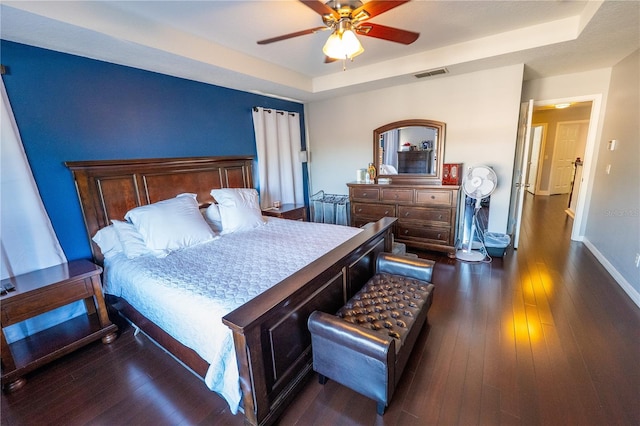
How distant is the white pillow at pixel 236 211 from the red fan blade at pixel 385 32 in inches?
76.5

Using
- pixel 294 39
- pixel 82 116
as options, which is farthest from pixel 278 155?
pixel 82 116

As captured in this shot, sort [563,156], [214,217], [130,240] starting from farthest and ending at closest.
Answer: [563,156]
[214,217]
[130,240]

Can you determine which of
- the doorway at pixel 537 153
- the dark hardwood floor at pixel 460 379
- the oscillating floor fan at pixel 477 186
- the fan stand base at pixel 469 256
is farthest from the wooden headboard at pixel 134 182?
the doorway at pixel 537 153

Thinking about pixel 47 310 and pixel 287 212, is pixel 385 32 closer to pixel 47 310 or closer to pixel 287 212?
pixel 287 212

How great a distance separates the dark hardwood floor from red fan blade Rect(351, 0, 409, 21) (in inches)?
86.5

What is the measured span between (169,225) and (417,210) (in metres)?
2.90

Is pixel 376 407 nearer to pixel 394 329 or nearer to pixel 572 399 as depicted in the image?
pixel 394 329

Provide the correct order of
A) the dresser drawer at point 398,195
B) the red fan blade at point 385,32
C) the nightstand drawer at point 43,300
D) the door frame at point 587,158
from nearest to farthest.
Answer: the nightstand drawer at point 43,300
the red fan blade at point 385,32
the door frame at point 587,158
the dresser drawer at point 398,195

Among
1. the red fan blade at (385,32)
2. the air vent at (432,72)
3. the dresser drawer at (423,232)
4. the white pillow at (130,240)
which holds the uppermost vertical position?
the air vent at (432,72)

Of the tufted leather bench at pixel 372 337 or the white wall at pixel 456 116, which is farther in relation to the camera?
the white wall at pixel 456 116

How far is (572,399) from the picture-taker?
57.7 inches

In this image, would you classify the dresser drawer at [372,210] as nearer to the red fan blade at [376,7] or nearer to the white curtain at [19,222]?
the red fan blade at [376,7]

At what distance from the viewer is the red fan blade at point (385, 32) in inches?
70.9

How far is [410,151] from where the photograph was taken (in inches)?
153
